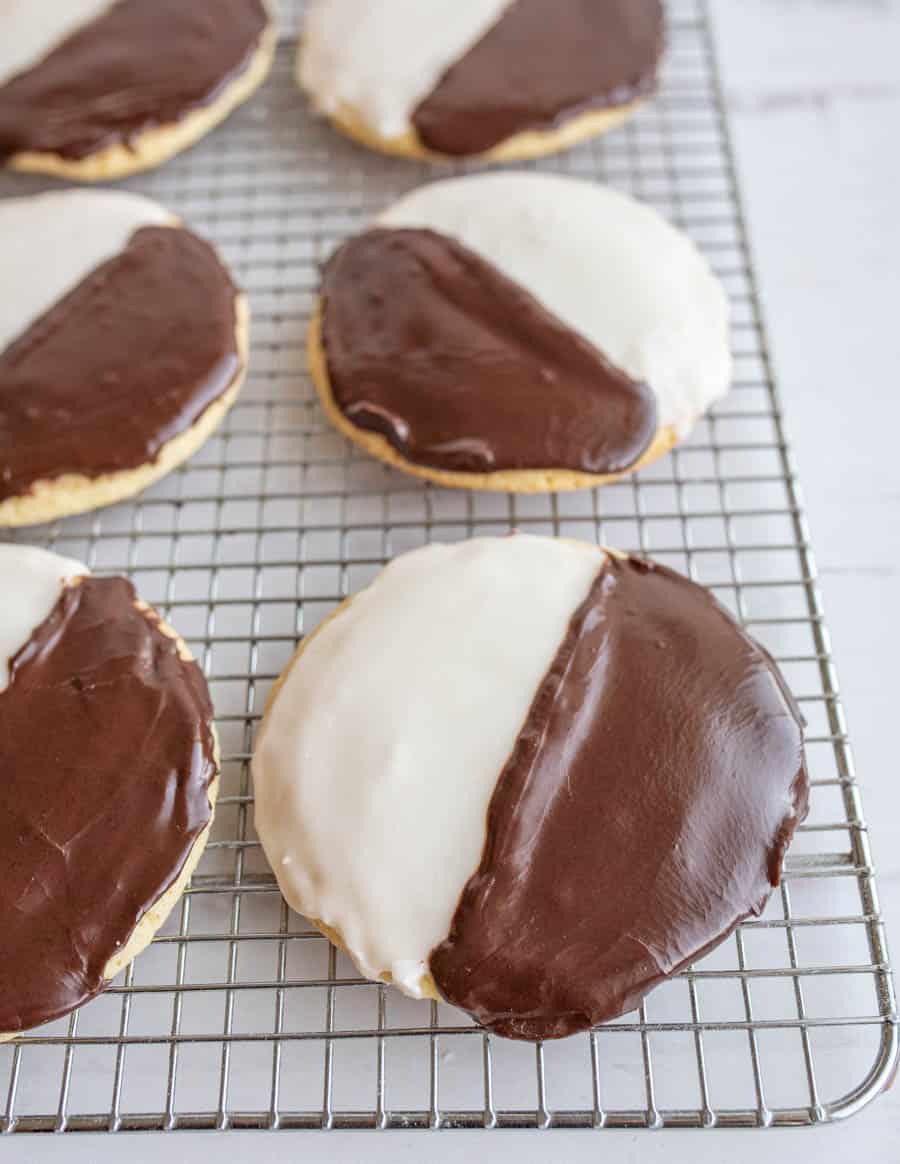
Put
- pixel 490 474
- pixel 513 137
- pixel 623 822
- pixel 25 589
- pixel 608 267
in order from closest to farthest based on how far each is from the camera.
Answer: pixel 623 822
pixel 25 589
pixel 490 474
pixel 608 267
pixel 513 137

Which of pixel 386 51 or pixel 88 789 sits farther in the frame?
pixel 386 51

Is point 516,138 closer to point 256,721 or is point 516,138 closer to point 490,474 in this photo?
point 490,474

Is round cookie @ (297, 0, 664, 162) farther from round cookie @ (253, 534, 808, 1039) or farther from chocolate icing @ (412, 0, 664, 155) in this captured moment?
round cookie @ (253, 534, 808, 1039)

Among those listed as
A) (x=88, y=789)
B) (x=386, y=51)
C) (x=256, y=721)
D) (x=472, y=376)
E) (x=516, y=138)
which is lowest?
(x=256, y=721)

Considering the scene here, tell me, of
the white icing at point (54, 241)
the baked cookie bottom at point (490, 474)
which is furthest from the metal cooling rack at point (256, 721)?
the white icing at point (54, 241)

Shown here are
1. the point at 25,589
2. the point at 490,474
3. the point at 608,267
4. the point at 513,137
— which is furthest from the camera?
the point at 513,137

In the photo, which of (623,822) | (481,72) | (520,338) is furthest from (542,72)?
(623,822)

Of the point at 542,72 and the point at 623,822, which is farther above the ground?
the point at 542,72
